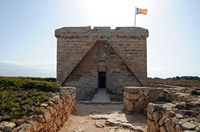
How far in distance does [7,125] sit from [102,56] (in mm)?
15540

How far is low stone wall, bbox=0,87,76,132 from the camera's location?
559 cm

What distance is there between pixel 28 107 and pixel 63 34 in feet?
47.0

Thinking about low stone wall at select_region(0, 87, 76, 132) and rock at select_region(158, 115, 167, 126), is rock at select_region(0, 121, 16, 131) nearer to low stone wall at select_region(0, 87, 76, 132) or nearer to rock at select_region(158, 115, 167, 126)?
low stone wall at select_region(0, 87, 76, 132)

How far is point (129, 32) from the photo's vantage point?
67.5 feet

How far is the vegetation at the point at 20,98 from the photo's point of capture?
21.4 feet

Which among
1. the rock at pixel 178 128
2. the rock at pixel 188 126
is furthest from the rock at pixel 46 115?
the rock at pixel 188 126

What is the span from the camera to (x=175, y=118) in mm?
5438

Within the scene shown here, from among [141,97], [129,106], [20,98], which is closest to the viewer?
[20,98]

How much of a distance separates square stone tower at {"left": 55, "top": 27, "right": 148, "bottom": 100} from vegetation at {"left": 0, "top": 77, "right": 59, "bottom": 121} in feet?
32.0

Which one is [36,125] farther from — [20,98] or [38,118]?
[20,98]

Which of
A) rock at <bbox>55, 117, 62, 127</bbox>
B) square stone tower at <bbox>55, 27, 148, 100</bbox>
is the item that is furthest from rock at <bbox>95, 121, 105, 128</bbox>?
square stone tower at <bbox>55, 27, 148, 100</bbox>

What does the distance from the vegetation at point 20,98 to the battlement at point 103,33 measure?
10339 millimetres

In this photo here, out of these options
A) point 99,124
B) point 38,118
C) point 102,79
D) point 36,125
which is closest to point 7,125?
point 36,125

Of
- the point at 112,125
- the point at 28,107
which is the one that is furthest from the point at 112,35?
the point at 28,107
